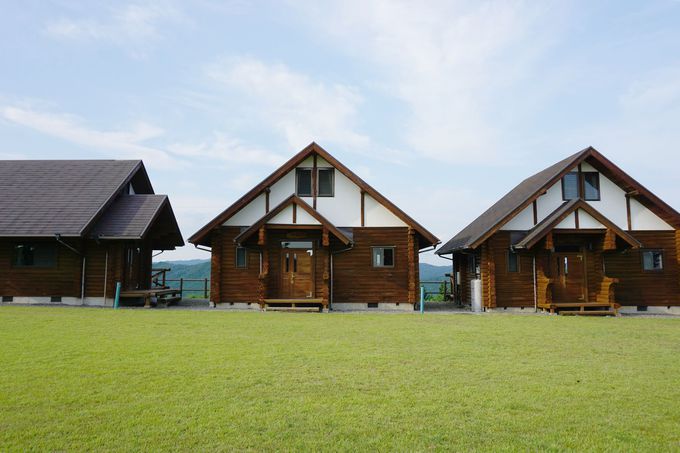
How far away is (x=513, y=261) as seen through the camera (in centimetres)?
1980

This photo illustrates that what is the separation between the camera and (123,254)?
66.9 ft

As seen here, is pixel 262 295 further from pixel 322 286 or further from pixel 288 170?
pixel 288 170

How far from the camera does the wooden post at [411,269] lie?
64.6 ft

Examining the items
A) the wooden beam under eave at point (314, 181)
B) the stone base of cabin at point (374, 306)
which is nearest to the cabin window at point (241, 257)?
the wooden beam under eave at point (314, 181)

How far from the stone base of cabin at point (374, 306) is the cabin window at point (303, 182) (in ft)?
15.4

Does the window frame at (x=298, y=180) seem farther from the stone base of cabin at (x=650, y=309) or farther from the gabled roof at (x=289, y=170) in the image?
the stone base of cabin at (x=650, y=309)

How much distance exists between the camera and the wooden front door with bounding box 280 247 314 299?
19.4m

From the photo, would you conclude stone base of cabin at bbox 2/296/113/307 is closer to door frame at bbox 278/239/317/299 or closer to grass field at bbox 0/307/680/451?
door frame at bbox 278/239/317/299

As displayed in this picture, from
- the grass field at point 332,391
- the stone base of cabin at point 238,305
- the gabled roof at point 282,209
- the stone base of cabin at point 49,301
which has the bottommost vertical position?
the grass field at point 332,391

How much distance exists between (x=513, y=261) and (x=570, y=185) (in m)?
4.06

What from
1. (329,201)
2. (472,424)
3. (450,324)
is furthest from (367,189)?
(472,424)

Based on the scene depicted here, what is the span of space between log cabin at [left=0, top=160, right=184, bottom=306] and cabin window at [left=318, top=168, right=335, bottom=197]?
7.04 metres

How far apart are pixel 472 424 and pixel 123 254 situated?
60.9 ft

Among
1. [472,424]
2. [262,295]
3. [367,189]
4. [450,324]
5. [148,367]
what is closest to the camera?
[472,424]
